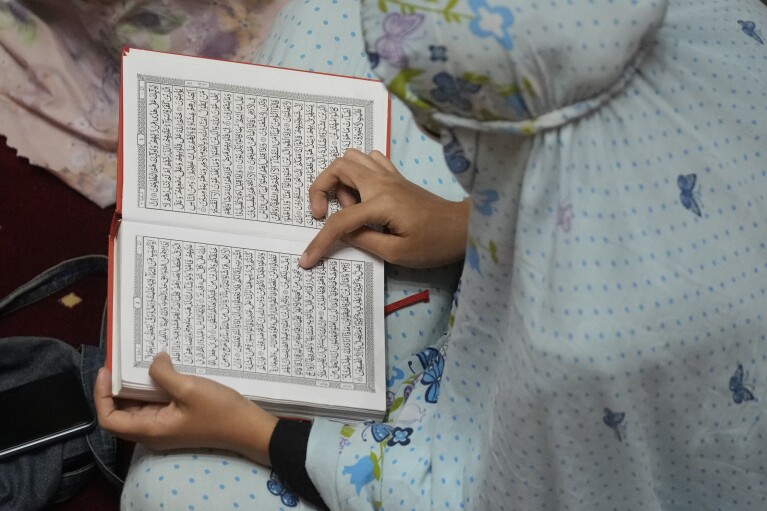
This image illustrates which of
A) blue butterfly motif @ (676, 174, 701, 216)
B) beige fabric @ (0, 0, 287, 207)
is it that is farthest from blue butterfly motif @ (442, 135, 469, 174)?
beige fabric @ (0, 0, 287, 207)

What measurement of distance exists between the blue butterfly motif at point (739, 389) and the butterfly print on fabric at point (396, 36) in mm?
285

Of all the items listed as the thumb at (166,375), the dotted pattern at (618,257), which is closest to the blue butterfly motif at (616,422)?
the dotted pattern at (618,257)

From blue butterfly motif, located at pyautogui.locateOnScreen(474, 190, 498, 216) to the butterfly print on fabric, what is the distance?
0.32 ft

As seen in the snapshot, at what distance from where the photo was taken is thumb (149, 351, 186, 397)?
27.6 inches

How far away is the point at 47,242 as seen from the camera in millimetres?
1199

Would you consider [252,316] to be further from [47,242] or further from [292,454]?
[47,242]

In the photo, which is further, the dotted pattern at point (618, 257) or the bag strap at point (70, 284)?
the bag strap at point (70, 284)

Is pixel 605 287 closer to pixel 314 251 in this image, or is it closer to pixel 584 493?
pixel 584 493

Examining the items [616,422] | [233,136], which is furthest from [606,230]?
[233,136]

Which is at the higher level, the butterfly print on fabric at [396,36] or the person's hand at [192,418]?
the butterfly print on fabric at [396,36]

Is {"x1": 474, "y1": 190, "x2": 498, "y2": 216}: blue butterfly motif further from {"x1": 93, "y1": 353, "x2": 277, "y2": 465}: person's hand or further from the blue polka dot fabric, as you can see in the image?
{"x1": 93, "y1": 353, "x2": 277, "y2": 465}: person's hand

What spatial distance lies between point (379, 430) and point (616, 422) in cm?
24

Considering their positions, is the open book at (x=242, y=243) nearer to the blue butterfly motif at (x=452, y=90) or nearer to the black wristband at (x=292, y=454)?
the black wristband at (x=292, y=454)

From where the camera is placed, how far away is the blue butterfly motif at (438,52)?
417 mm
